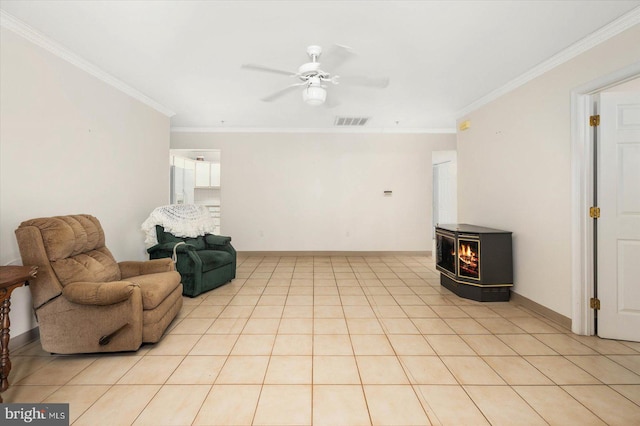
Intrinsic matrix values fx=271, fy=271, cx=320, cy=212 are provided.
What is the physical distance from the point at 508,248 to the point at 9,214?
510 cm

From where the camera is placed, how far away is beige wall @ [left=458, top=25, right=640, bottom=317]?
8.55 ft

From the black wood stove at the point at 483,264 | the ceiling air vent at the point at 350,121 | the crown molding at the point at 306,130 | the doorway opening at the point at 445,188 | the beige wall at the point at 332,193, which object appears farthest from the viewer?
the doorway opening at the point at 445,188

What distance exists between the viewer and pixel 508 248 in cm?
337

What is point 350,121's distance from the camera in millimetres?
5473

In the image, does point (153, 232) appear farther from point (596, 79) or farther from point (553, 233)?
point (596, 79)

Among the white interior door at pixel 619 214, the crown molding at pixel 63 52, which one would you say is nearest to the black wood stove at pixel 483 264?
the white interior door at pixel 619 214

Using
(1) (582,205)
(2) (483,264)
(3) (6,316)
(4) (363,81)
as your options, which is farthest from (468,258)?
(3) (6,316)

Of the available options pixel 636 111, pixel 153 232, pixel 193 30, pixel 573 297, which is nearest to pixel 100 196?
pixel 153 232

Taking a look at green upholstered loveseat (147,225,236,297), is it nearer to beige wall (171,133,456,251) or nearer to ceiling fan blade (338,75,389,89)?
beige wall (171,133,456,251)

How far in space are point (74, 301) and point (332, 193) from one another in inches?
184

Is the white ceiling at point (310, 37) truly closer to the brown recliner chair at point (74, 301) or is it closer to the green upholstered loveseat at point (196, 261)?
the brown recliner chair at point (74, 301)

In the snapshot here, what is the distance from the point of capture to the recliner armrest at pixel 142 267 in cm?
285

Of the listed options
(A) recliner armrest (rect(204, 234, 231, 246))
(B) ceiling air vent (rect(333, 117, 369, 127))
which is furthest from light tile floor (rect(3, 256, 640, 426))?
(B) ceiling air vent (rect(333, 117, 369, 127))

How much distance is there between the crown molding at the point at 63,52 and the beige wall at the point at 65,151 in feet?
0.18
